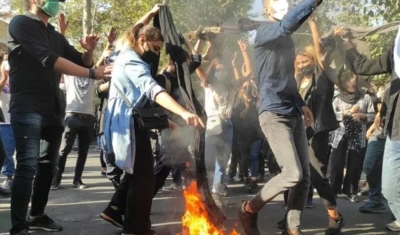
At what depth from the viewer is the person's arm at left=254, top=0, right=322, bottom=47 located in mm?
3451

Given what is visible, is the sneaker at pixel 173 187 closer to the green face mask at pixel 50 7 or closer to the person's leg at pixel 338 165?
the person's leg at pixel 338 165

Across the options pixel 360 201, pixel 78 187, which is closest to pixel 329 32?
pixel 360 201

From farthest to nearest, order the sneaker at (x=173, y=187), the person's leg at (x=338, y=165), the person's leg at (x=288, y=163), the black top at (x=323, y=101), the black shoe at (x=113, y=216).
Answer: the person's leg at (x=338, y=165) < the sneaker at (x=173, y=187) < the black top at (x=323, y=101) < the black shoe at (x=113, y=216) < the person's leg at (x=288, y=163)

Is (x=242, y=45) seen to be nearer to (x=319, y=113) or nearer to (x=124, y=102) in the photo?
(x=319, y=113)

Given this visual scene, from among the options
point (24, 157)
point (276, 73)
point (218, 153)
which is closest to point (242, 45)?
point (276, 73)

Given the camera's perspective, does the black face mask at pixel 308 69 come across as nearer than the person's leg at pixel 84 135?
Yes

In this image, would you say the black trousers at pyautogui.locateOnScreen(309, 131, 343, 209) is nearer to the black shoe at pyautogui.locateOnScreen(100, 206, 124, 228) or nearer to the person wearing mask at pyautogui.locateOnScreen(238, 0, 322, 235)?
the person wearing mask at pyautogui.locateOnScreen(238, 0, 322, 235)

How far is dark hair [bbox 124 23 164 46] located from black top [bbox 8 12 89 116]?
0.62m

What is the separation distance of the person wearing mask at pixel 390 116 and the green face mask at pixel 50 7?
2512mm

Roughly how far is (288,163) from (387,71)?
111 cm

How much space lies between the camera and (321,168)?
4.59 meters

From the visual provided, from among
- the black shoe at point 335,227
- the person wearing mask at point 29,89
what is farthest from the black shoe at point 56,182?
the black shoe at point 335,227

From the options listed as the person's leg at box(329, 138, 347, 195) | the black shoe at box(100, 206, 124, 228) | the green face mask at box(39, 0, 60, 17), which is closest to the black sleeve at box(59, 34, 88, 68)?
the green face mask at box(39, 0, 60, 17)

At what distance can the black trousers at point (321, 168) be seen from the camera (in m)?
4.47
